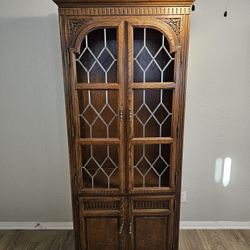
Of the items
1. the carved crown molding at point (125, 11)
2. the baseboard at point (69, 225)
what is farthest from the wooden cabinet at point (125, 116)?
the baseboard at point (69, 225)

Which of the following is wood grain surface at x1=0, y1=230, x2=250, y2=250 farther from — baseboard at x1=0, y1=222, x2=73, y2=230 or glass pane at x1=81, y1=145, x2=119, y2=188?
glass pane at x1=81, y1=145, x2=119, y2=188

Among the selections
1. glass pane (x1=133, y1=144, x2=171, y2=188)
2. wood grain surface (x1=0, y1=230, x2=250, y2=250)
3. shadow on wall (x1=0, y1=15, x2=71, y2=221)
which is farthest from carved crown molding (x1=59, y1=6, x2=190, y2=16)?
wood grain surface (x1=0, y1=230, x2=250, y2=250)

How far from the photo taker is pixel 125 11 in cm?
125

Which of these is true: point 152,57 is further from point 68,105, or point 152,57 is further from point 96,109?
point 68,105

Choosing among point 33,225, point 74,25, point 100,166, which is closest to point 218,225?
point 100,166

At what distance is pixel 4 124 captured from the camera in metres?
1.95

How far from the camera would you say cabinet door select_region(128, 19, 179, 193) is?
1344mm

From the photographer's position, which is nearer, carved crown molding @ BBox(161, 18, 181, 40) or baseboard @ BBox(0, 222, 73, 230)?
carved crown molding @ BBox(161, 18, 181, 40)

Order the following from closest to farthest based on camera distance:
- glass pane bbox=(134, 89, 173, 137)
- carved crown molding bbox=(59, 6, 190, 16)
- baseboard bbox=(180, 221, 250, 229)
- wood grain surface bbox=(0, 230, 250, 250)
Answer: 1. carved crown molding bbox=(59, 6, 190, 16)
2. glass pane bbox=(134, 89, 173, 137)
3. wood grain surface bbox=(0, 230, 250, 250)
4. baseboard bbox=(180, 221, 250, 229)

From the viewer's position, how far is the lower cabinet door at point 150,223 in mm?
1527

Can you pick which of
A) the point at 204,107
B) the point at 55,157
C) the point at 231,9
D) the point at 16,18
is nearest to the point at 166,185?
the point at 204,107

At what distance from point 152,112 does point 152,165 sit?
0.42 metres

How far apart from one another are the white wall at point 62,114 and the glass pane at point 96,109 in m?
0.48

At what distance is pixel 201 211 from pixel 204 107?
1082mm
